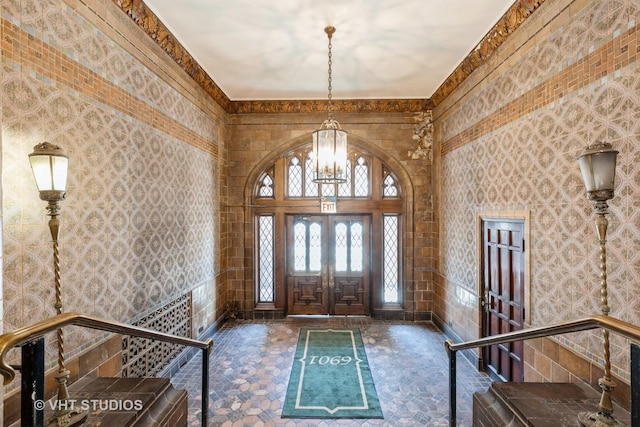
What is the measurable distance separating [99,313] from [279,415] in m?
1.95

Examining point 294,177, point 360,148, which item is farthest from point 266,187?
point 360,148

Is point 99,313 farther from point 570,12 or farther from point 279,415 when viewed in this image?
point 570,12

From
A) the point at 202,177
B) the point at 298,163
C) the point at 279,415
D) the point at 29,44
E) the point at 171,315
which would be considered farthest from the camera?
the point at 298,163

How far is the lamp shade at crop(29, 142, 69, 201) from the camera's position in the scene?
5.90 ft

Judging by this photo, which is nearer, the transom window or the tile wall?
the tile wall

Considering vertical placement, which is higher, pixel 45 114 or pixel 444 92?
pixel 444 92

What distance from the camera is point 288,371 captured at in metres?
4.10

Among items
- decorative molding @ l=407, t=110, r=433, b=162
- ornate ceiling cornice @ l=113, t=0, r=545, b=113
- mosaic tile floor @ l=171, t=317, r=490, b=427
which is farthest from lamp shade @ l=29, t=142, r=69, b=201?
decorative molding @ l=407, t=110, r=433, b=162

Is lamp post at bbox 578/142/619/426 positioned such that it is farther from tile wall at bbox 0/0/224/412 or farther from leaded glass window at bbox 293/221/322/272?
leaded glass window at bbox 293/221/322/272

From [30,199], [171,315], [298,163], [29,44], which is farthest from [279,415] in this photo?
[298,163]

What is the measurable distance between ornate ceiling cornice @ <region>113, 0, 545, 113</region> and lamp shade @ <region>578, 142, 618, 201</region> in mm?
1954

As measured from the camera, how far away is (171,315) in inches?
156

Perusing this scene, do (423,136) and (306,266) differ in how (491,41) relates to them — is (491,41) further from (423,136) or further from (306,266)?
(306,266)

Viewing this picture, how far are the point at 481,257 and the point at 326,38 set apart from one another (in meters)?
3.35
